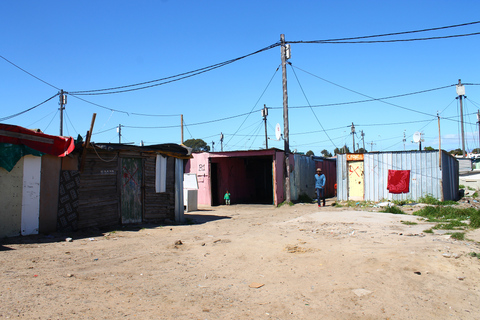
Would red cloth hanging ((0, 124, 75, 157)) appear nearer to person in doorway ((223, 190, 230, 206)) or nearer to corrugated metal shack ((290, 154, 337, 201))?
person in doorway ((223, 190, 230, 206))

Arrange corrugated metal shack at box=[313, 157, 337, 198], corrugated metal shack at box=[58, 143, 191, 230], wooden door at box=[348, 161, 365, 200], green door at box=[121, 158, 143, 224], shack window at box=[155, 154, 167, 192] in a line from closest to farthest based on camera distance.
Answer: corrugated metal shack at box=[58, 143, 191, 230]
green door at box=[121, 158, 143, 224]
shack window at box=[155, 154, 167, 192]
wooden door at box=[348, 161, 365, 200]
corrugated metal shack at box=[313, 157, 337, 198]

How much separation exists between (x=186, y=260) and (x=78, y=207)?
14.3ft

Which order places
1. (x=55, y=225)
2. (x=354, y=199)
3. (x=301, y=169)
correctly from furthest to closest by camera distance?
(x=301, y=169) → (x=354, y=199) → (x=55, y=225)

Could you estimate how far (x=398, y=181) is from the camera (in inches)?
659

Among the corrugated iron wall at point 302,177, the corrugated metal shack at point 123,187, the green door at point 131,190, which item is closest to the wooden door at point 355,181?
the corrugated iron wall at point 302,177

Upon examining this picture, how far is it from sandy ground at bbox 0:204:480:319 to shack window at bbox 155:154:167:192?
115 inches

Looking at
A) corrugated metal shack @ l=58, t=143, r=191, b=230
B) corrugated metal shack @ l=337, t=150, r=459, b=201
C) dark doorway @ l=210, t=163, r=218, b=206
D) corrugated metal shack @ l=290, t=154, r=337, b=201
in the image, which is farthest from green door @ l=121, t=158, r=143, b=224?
corrugated metal shack @ l=337, t=150, r=459, b=201

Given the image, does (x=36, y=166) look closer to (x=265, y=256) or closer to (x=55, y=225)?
(x=55, y=225)

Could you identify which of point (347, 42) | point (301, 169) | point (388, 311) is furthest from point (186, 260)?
point (301, 169)

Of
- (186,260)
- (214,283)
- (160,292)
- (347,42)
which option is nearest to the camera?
(160,292)

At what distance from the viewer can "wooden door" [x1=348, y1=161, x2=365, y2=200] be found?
1788cm

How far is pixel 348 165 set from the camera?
18219 millimetres

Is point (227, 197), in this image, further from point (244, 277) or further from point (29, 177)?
point (244, 277)

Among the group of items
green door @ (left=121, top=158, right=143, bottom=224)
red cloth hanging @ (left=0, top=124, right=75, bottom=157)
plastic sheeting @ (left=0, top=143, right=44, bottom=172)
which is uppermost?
red cloth hanging @ (left=0, top=124, right=75, bottom=157)
